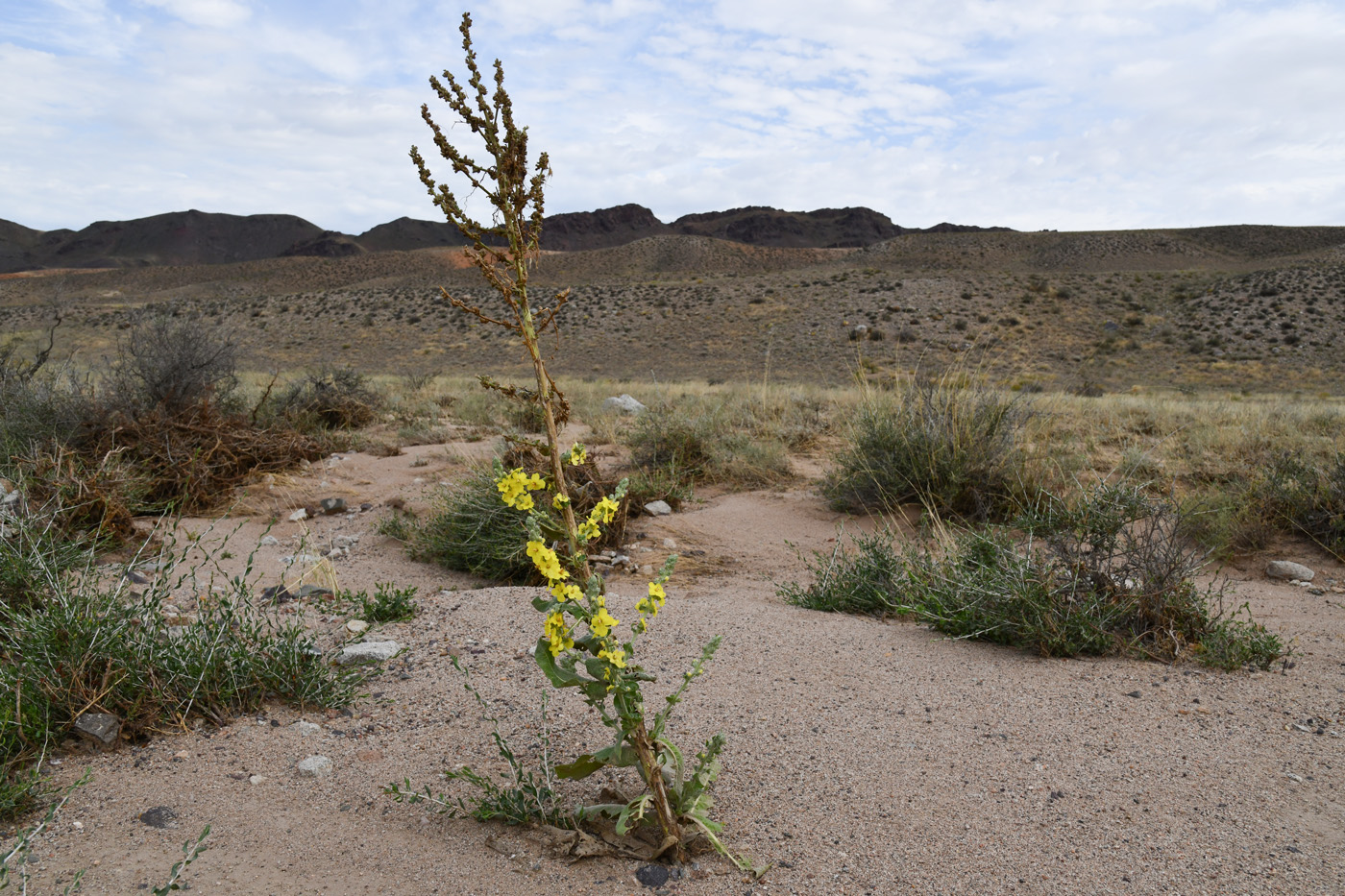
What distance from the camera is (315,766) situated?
2338mm

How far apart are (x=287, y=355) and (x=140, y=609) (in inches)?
1309

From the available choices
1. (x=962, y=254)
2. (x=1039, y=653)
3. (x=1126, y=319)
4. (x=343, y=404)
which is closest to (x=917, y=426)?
(x=1039, y=653)

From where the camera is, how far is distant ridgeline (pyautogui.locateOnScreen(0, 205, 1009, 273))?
9988 cm

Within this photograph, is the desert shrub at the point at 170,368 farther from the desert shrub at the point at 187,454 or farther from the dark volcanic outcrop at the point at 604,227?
the dark volcanic outcrop at the point at 604,227

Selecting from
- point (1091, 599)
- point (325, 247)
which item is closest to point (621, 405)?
point (1091, 599)

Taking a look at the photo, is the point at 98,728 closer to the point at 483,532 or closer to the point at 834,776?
the point at 834,776

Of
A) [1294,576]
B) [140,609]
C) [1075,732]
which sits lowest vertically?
[1294,576]

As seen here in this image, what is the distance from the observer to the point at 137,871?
6.00ft

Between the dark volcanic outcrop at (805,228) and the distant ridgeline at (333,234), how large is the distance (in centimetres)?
13

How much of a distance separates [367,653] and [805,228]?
11378cm

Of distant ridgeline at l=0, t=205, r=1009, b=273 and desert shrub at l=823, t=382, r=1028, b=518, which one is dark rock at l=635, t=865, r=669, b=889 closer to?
desert shrub at l=823, t=382, r=1028, b=518

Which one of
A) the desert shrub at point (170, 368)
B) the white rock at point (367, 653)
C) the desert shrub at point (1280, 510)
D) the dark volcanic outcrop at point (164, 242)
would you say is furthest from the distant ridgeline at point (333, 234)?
the white rock at point (367, 653)

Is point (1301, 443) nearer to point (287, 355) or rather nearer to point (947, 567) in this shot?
point (947, 567)

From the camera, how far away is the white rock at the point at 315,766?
7.59 ft
